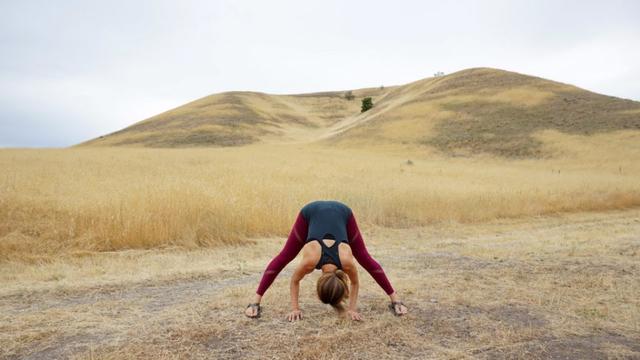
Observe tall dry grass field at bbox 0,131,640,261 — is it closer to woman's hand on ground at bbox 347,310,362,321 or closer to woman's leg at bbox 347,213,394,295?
woman's leg at bbox 347,213,394,295

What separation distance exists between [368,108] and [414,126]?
28668 millimetres

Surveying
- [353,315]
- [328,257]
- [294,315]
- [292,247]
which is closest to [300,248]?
[292,247]

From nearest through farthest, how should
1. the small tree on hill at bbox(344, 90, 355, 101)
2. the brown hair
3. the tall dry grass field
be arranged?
the brown hair
the tall dry grass field
the small tree on hill at bbox(344, 90, 355, 101)

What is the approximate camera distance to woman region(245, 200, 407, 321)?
17.9 ft

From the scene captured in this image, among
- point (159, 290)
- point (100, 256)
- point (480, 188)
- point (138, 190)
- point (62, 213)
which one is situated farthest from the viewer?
point (480, 188)

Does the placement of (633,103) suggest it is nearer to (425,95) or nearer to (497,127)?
(497,127)

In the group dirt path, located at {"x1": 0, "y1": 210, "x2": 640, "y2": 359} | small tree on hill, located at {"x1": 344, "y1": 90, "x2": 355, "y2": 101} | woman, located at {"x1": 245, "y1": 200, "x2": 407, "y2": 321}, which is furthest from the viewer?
small tree on hill, located at {"x1": 344, "y1": 90, "x2": 355, "y2": 101}

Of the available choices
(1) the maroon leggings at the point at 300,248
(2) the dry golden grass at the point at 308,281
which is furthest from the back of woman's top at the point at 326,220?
(2) the dry golden grass at the point at 308,281

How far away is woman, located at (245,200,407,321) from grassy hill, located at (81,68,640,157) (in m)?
35.8

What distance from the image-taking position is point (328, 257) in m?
5.52

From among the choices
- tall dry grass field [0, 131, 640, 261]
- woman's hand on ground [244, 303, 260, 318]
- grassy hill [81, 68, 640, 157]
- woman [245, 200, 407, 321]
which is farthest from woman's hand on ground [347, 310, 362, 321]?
grassy hill [81, 68, 640, 157]

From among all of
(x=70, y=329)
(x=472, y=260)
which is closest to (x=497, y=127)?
(x=472, y=260)

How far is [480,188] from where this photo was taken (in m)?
19.3

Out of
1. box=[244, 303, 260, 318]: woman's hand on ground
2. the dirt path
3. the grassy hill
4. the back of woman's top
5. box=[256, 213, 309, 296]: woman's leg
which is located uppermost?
the grassy hill
